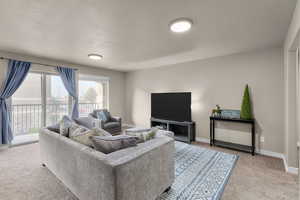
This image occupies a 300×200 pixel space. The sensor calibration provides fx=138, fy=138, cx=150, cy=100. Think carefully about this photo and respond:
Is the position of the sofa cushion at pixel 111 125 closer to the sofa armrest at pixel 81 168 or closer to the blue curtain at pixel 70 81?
the blue curtain at pixel 70 81

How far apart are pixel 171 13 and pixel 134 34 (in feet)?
2.73

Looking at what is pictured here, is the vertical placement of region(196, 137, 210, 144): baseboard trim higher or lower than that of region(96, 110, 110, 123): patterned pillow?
lower

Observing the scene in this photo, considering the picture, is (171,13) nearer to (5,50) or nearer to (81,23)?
(81,23)

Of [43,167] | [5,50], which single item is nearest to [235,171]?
[43,167]

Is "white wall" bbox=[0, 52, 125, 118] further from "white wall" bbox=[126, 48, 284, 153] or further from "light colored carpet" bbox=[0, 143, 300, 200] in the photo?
"light colored carpet" bbox=[0, 143, 300, 200]

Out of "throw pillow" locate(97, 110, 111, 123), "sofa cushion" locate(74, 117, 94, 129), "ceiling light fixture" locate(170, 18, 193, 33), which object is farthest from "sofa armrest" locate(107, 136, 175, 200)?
"throw pillow" locate(97, 110, 111, 123)

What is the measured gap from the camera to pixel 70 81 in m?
4.32

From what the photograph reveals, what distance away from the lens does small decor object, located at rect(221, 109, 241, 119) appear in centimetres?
334

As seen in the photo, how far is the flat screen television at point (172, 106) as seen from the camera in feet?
12.7

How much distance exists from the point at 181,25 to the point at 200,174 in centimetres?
234

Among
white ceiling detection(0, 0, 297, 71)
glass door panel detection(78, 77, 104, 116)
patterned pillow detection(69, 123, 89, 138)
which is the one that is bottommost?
patterned pillow detection(69, 123, 89, 138)

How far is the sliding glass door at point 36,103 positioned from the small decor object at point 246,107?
4.99 meters

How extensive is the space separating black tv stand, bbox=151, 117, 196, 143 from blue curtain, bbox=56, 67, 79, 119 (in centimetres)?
252

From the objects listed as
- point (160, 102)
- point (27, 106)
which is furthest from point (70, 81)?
point (160, 102)
